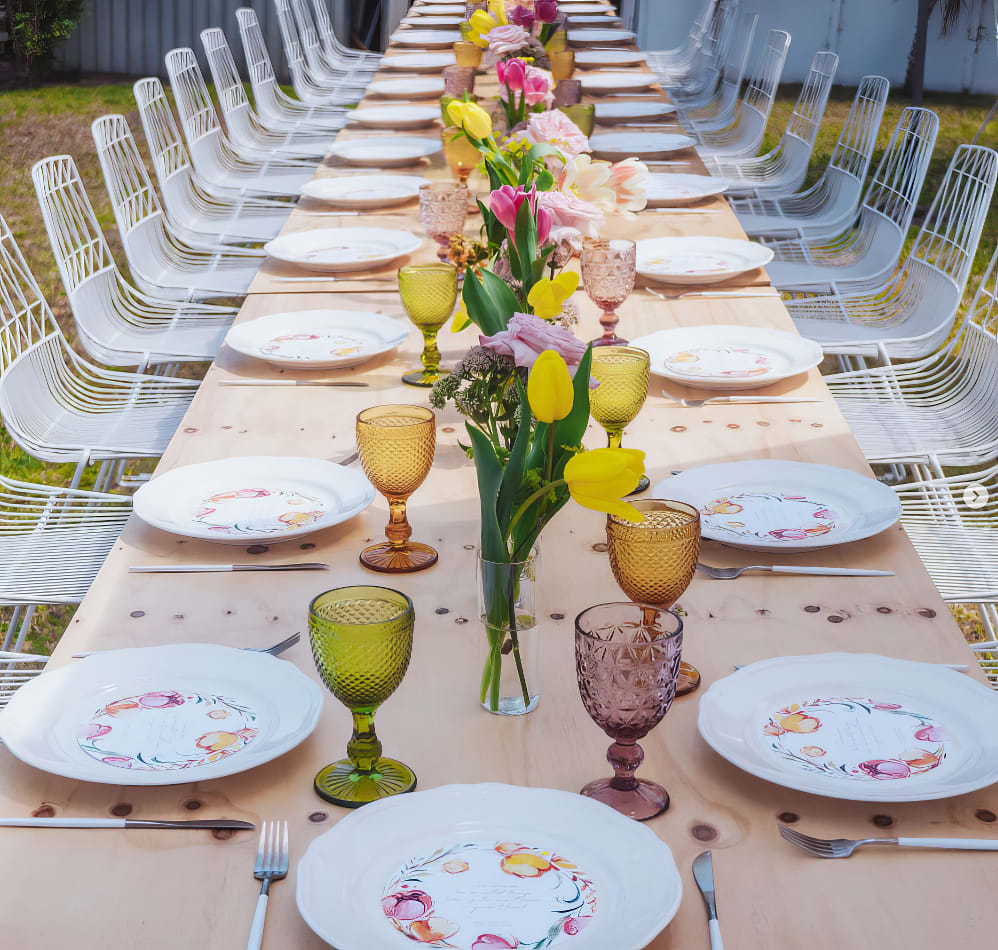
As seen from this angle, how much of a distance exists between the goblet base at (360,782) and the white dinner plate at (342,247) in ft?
5.65

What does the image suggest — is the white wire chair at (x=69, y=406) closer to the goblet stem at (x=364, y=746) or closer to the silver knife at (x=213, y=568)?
the silver knife at (x=213, y=568)

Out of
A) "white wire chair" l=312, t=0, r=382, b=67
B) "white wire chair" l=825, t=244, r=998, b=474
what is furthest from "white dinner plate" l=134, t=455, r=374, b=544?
"white wire chair" l=312, t=0, r=382, b=67

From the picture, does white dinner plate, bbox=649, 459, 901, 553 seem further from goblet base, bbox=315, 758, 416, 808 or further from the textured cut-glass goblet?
the textured cut-glass goblet

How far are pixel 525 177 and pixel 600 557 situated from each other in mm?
708

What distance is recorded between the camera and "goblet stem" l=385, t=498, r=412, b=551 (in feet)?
5.16

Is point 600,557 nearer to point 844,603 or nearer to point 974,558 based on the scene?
point 844,603

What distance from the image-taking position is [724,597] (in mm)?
1484

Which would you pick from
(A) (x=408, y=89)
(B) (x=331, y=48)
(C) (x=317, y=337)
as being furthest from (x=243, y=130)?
(C) (x=317, y=337)

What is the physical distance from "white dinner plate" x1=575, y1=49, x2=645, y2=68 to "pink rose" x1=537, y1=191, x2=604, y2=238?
4229mm

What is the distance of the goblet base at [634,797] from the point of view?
110cm

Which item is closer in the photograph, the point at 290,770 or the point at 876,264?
the point at 290,770

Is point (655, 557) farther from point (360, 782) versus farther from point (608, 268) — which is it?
point (608, 268)

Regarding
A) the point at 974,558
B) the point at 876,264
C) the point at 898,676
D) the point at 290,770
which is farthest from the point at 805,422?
the point at 876,264

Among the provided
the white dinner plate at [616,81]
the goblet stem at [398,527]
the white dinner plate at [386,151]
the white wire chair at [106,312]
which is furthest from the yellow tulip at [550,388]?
the white dinner plate at [616,81]
